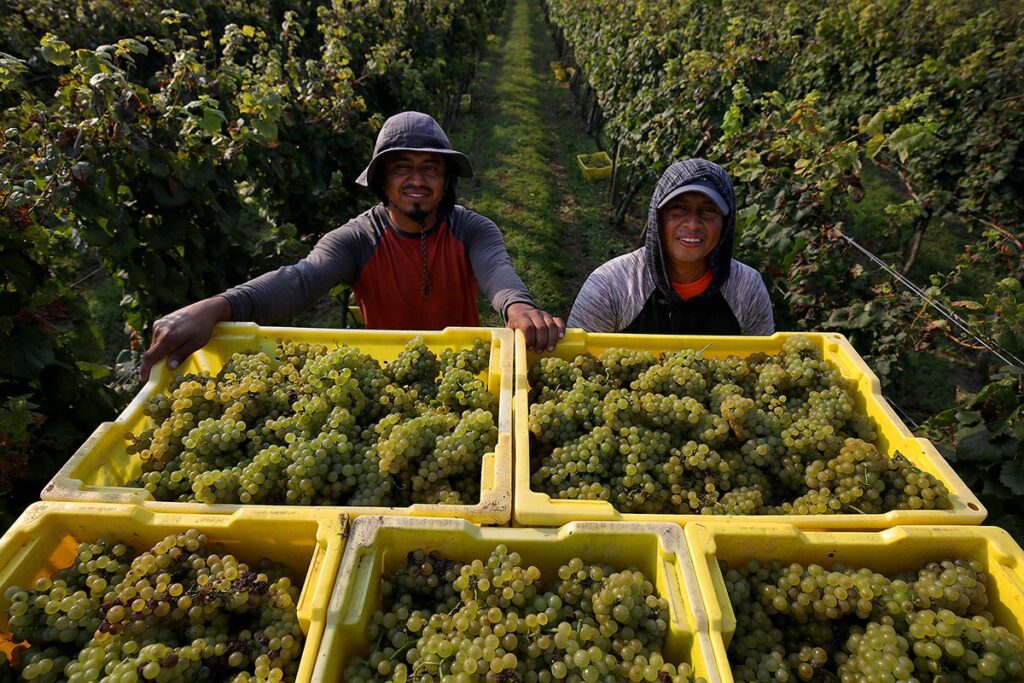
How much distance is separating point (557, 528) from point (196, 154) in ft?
11.5

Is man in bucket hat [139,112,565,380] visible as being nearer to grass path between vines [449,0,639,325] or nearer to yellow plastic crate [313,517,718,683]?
yellow plastic crate [313,517,718,683]

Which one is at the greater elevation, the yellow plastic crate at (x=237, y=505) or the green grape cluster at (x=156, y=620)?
the yellow plastic crate at (x=237, y=505)

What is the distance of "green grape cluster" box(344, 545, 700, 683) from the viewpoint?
117cm

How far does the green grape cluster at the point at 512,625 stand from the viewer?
1.17 metres

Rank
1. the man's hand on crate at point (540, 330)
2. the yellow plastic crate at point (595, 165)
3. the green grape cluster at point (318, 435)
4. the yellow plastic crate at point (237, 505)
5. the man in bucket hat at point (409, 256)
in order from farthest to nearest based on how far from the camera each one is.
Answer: the yellow plastic crate at point (595, 165), the man in bucket hat at point (409, 256), the man's hand on crate at point (540, 330), the green grape cluster at point (318, 435), the yellow plastic crate at point (237, 505)

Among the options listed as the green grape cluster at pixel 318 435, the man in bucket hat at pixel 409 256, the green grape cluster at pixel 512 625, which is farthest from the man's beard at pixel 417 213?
the green grape cluster at pixel 512 625

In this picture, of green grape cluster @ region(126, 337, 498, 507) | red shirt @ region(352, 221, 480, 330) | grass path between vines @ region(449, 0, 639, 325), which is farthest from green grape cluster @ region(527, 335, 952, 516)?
grass path between vines @ region(449, 0, 639, 325)

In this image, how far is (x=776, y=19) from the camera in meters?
9.18

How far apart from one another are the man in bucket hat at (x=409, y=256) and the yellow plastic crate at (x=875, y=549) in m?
1.28

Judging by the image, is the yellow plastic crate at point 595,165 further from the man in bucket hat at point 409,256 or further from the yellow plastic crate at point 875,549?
the yellow plastic crate at point 875,549

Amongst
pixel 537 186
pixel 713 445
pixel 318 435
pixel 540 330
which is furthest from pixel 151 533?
pixel 537 186

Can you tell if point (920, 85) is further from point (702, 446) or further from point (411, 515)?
point (411, 515)

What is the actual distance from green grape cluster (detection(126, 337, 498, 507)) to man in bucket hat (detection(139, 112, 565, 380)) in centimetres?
58

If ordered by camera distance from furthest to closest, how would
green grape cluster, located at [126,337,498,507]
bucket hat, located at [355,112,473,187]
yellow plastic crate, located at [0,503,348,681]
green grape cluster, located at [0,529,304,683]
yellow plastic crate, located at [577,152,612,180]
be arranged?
yellow plastic crate, located at [577,152,612,180] → bucket hat, located at [355,112,473,187] → green grape cluster, located at [126,337,498,507] → yellow plastic crate, located at [0,503,348,681] → green grape cluster, located at [0,529,304,683]
